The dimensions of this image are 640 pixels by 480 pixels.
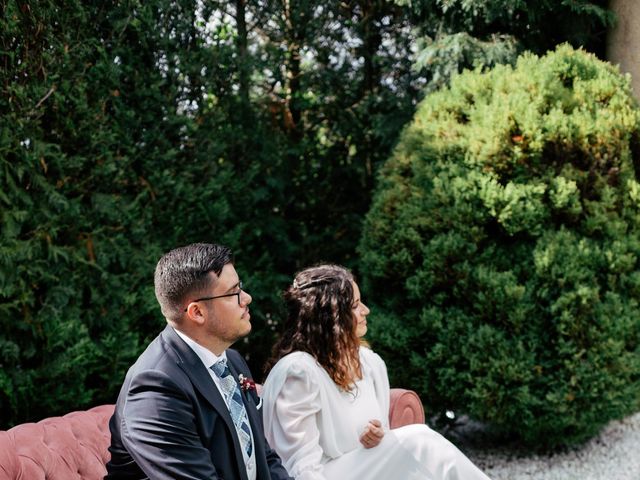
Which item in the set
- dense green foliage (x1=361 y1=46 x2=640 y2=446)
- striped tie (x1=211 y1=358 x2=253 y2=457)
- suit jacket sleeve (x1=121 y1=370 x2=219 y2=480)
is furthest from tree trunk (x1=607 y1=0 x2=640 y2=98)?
suit jacket sleeve (x1=121 y1=370 x2=219 y2=480)

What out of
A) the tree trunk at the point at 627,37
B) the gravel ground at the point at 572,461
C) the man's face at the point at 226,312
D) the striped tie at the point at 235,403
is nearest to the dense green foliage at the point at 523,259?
the gravel ground at the point at 572,461

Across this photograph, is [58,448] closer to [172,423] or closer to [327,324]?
[172,423]

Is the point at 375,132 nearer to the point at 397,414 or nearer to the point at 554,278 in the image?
the point at 554,278

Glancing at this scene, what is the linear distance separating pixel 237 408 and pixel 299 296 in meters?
0.82

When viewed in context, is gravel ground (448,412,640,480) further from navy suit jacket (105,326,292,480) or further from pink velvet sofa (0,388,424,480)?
navy suit jacket (105,326,292,480)

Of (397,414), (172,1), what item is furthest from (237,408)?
(172,1)

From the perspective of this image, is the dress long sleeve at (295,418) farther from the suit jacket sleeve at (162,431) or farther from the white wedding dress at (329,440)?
the suit jacket sleeve at (162,431)

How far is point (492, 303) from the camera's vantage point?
527 cm

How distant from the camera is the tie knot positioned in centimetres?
290

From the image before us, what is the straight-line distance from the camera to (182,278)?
109 inches

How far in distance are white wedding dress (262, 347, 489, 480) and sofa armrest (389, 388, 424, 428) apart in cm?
61

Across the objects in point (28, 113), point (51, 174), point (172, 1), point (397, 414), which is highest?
point (172, 1)

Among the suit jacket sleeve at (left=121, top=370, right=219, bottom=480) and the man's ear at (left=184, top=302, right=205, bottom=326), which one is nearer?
the suit jacket sleeve at (left=121, top=370, right=219, bottom=480)

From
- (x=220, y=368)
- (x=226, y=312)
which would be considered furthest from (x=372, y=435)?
(x=226, y=312)
